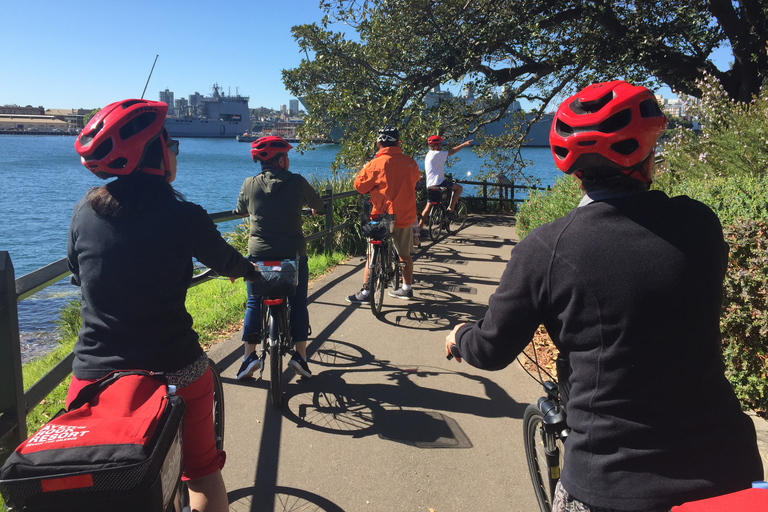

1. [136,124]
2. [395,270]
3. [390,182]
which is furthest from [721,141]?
[136,124]

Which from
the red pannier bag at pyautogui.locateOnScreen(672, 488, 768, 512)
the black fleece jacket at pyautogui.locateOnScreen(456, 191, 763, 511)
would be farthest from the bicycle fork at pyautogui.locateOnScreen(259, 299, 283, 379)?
the red pannier bag at pyautogui.locateOnScreen(672, 488, 768, 512)

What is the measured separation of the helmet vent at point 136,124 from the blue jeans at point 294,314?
7.89ft

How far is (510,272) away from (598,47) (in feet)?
33.9

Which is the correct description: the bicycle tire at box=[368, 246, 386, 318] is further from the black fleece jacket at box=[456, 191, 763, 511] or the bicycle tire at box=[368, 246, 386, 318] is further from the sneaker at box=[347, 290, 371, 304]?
the black fleece jacket at box=[456, 191, 763, 511]

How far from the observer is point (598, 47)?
412 inches

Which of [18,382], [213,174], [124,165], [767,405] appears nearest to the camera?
[124,165]

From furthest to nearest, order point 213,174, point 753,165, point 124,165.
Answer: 1. point 213,174
2. point 753,165
3. point 124,165

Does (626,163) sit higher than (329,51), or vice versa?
(329,51)

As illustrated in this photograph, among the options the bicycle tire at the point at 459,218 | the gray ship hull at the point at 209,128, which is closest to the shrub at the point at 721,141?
the bicycle tire at the point at 459,218

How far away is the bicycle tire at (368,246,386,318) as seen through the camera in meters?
6.47

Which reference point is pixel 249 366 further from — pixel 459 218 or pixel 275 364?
pixel 459 218

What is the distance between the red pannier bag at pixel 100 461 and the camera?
1.47 metres

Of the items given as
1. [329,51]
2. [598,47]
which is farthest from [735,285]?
[329,51]

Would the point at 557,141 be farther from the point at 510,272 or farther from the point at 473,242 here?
the point at 473,242
